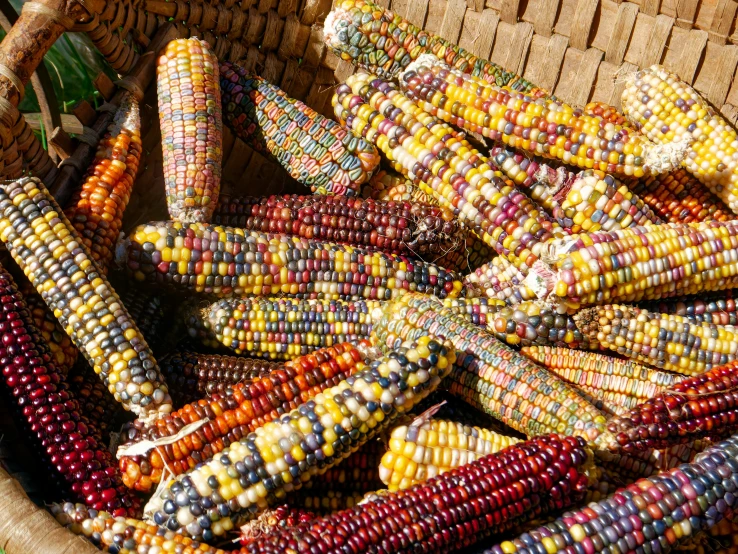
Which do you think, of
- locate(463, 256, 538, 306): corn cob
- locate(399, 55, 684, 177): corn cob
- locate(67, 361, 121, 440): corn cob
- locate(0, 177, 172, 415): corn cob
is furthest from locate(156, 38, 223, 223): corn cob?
locate(463, 256, 538, 306): corn cob

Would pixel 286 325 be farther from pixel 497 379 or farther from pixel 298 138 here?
pixel 298 138

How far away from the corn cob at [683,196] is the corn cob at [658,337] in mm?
919

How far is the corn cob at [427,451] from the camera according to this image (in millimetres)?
3229

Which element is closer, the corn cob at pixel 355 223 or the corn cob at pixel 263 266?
the corn cob at pixel 263 266

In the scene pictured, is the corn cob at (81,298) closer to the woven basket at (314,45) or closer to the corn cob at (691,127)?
the woven basket at (314,45)

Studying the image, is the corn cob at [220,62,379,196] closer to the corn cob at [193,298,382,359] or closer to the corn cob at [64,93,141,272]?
the corn cob at [64,93,141,272]

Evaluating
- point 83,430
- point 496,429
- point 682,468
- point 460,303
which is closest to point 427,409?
point 496,429

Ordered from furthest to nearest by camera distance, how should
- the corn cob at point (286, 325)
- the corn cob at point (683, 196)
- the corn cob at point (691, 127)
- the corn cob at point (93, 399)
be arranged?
1. the corn cob at point (683, 196)
2. the corn cob at point (691, 127)
3. the corn cob at point (286, 325)
4. the corn cob at point (93, 399)

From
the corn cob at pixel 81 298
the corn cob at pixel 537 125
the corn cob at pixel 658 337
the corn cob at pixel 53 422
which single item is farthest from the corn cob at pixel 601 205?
the corn cob at pixel 53 422

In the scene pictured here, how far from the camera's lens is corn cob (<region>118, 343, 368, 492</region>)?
3164 millimetres

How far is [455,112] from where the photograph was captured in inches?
173

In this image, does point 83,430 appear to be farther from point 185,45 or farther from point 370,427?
point 185,45

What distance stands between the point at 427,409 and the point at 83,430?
5.49ft

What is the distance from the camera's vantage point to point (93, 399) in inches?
140
